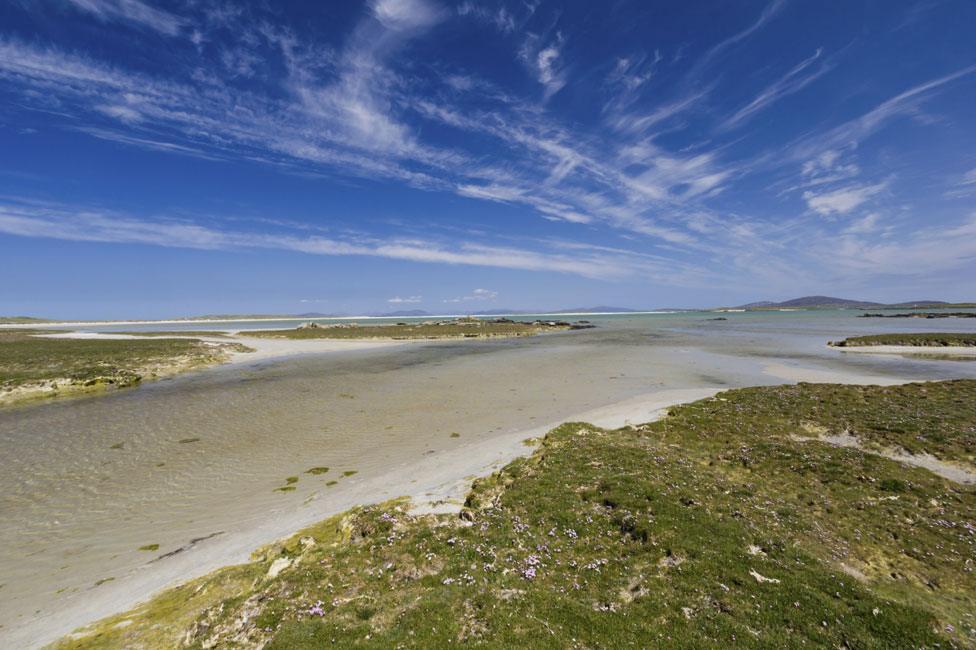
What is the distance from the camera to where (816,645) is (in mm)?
6984

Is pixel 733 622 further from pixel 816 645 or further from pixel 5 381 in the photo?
pixel 5 381

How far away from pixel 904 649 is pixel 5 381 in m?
54.9

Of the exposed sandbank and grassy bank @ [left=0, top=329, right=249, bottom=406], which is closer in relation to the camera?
grassy bank @ [left=0, top=329, right=249, bottom=406]

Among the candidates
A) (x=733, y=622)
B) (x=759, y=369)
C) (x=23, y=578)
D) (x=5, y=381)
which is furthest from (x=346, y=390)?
(x=759, y=369)

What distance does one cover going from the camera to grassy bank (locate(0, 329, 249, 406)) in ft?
108

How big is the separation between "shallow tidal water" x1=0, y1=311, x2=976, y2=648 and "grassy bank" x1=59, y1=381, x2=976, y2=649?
113 inches

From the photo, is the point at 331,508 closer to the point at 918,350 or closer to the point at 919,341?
the point at 918,350

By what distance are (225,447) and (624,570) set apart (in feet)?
66.3

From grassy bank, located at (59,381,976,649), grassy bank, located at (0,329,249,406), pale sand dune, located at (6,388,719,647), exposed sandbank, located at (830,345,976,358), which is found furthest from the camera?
exposed sandbank, located at (830,345,976,358)

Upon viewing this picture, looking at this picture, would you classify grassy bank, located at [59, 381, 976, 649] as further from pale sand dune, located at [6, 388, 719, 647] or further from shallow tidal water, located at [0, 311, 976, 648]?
shallow tidal water, located at [0, 311, 976, 648]

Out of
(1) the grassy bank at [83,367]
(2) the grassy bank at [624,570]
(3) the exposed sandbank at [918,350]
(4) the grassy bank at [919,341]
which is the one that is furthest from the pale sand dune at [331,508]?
(4) the grassy bank at [919,341]

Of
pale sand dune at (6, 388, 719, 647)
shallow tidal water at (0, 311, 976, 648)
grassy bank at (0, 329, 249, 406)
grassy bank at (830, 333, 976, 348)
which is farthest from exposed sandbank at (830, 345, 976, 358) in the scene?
grassy bank at (0, 329, 249, 406)

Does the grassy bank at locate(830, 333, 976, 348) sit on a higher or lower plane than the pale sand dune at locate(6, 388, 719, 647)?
higher

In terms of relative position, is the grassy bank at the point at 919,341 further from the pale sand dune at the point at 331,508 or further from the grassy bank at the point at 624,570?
the grassy bank at the point at 624,570
